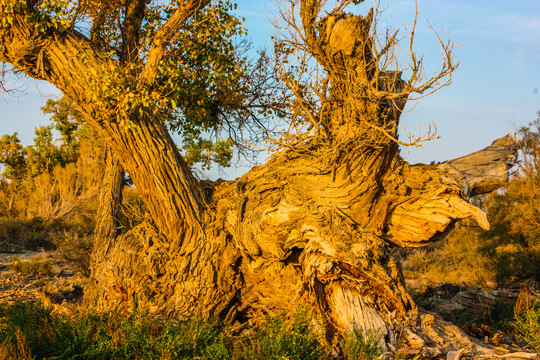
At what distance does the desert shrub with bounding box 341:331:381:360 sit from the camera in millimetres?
4945

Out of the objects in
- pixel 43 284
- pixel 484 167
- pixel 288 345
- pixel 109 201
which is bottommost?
pixel 288 345

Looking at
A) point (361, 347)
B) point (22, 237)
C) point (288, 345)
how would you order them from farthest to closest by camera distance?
1. point (22, 237)
2. point (361, 347)
3. point (288, 345)

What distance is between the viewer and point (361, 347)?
5043mm

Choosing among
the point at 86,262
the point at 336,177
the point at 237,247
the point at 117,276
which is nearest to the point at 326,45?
the point at 336,177

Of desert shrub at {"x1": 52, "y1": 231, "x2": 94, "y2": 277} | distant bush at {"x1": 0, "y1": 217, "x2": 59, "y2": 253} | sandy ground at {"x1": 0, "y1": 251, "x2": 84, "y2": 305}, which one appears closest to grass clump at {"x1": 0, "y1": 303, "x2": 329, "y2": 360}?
sandy ground at {"x1": 0, "y1": 251, "x2": 84, "y2": 305}

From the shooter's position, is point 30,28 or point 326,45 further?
point 30,28

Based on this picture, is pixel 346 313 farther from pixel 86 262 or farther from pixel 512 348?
pixel 86 262

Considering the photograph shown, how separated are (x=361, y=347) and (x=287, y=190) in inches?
86.0

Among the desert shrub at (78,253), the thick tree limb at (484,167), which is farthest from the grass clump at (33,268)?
the thick tree limb at (484,167)

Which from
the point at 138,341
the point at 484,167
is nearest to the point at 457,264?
the point at 484,167

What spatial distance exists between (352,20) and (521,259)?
9.46 metres

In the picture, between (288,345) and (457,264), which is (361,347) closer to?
(288,345)

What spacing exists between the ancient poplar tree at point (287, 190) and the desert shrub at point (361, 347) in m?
0.31

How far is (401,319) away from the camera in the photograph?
5.85 meters
